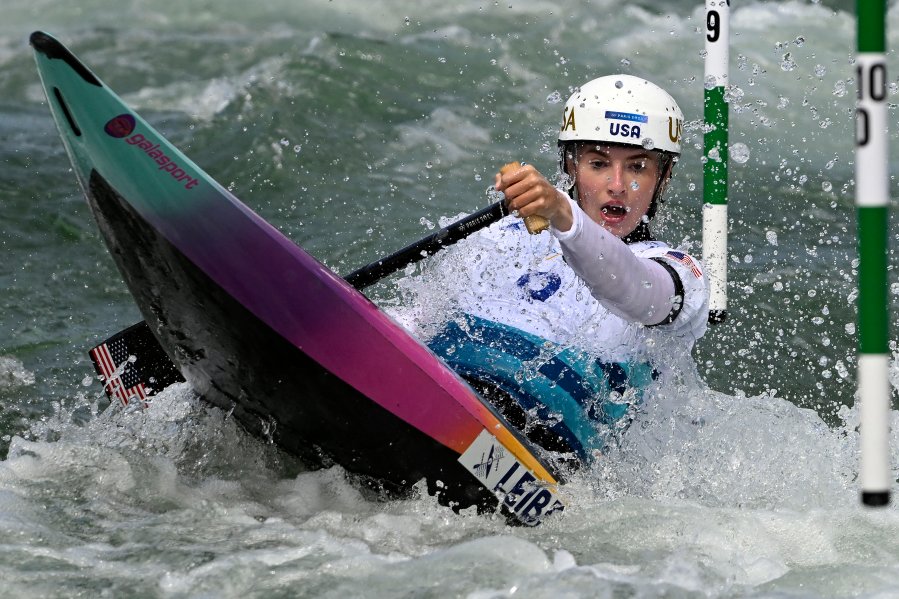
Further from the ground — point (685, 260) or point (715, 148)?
point (715, 148)

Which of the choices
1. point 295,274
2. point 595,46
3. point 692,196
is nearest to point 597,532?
point 295,274

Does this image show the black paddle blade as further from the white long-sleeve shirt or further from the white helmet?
the white helmet

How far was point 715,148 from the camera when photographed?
4.66m

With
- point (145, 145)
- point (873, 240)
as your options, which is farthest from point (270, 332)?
point (873, 240)

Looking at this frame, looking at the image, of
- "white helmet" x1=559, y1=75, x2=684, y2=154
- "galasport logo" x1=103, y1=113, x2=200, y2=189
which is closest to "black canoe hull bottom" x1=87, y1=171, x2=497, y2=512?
"galasport logo" x1=103, y1=113, x2=200, y2=189

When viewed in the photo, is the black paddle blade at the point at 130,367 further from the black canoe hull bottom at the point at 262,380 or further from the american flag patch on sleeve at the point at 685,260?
the american flag patch on sleeve at the point at 685,260

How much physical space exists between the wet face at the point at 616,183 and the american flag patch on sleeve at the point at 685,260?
0.19 metres

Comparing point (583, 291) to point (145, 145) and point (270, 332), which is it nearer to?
point (270, 332)

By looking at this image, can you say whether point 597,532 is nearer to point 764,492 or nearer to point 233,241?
point 764,492

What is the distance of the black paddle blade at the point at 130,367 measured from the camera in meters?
3.76

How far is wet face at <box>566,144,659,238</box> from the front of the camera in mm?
3693

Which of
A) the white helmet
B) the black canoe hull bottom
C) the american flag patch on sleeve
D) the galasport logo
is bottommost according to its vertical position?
the black canoe hull bottom

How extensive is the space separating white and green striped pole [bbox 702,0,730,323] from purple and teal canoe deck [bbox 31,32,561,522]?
1501 mm

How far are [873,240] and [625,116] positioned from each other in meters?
1.43
